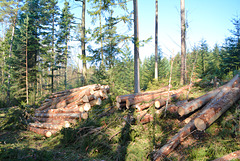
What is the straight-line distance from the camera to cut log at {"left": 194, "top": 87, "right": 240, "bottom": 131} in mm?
3683

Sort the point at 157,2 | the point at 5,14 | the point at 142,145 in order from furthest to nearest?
the point at 5,14 < the point at 157,2 < the point at 142,145

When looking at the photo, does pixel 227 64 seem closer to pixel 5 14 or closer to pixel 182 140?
pixel 182 140

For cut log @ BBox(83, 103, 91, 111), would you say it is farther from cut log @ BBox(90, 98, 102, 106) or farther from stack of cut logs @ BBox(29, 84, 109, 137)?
cut log @ BBox(90, 98, 102, 106)

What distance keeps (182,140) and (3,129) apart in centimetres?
876

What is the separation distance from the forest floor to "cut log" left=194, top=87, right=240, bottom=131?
0.27 metres

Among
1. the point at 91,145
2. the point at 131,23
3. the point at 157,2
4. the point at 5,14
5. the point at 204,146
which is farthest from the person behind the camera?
the point at 5,14

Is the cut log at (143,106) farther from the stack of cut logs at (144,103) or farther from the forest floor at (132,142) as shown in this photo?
the forest floor at (132,142)

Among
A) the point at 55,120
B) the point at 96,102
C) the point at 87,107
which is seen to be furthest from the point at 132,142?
the point at 55,120

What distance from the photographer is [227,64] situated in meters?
13.3

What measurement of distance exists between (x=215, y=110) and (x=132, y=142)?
2610 mm

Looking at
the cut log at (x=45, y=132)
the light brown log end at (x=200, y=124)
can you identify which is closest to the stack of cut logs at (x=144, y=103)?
the light brown log end at (x=200, y=124)

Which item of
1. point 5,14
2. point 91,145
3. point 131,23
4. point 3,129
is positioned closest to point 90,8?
point 131,23

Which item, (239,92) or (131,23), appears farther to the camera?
(131,23)

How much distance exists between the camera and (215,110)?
405cm
